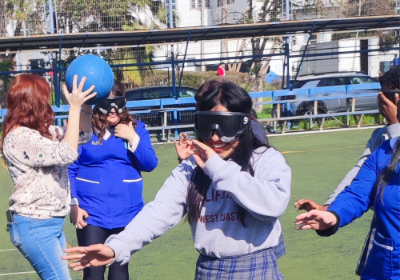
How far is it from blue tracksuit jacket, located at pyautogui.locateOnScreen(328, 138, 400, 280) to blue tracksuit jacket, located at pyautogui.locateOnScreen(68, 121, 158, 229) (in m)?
1.89

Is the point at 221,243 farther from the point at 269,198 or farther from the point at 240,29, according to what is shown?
the point at 240,29

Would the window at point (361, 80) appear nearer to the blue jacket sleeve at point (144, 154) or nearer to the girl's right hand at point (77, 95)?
the blue jacket sleeve at point (144, 154)

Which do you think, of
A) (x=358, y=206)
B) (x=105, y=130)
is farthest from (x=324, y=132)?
→ (x=358, y=206)

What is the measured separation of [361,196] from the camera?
2707mm

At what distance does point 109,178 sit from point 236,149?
188 centimetres

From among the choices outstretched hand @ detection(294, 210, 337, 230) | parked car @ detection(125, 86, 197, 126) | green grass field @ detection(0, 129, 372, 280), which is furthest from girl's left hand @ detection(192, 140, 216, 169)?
parked car @ detection(125, 86, 197, 126)

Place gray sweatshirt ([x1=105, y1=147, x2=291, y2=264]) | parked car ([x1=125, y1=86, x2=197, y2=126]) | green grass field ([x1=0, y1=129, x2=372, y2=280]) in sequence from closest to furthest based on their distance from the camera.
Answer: gray sweatshirt ([x1=105, y1=147, x2=291, y2=264])
green grass field ([x1=0, y1=129, x2=372, y2=280])
parked car ([x1=125, y1=86, x2=197, y2=126])

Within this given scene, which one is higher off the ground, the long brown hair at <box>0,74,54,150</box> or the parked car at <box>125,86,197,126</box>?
the long brown hair at <box>0,74,54,150</box>

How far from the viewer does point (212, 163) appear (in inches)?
94.3

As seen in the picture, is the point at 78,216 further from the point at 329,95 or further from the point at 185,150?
the point at 329,95

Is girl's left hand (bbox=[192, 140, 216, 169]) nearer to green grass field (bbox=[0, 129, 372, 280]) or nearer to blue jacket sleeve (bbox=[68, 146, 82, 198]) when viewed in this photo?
blue jacket sleeve (bbox=[68, 146, 82, 198])

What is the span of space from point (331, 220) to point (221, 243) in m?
0.51

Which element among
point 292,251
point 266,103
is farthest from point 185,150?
point 266,103

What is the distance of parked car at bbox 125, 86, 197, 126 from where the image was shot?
16453mm
